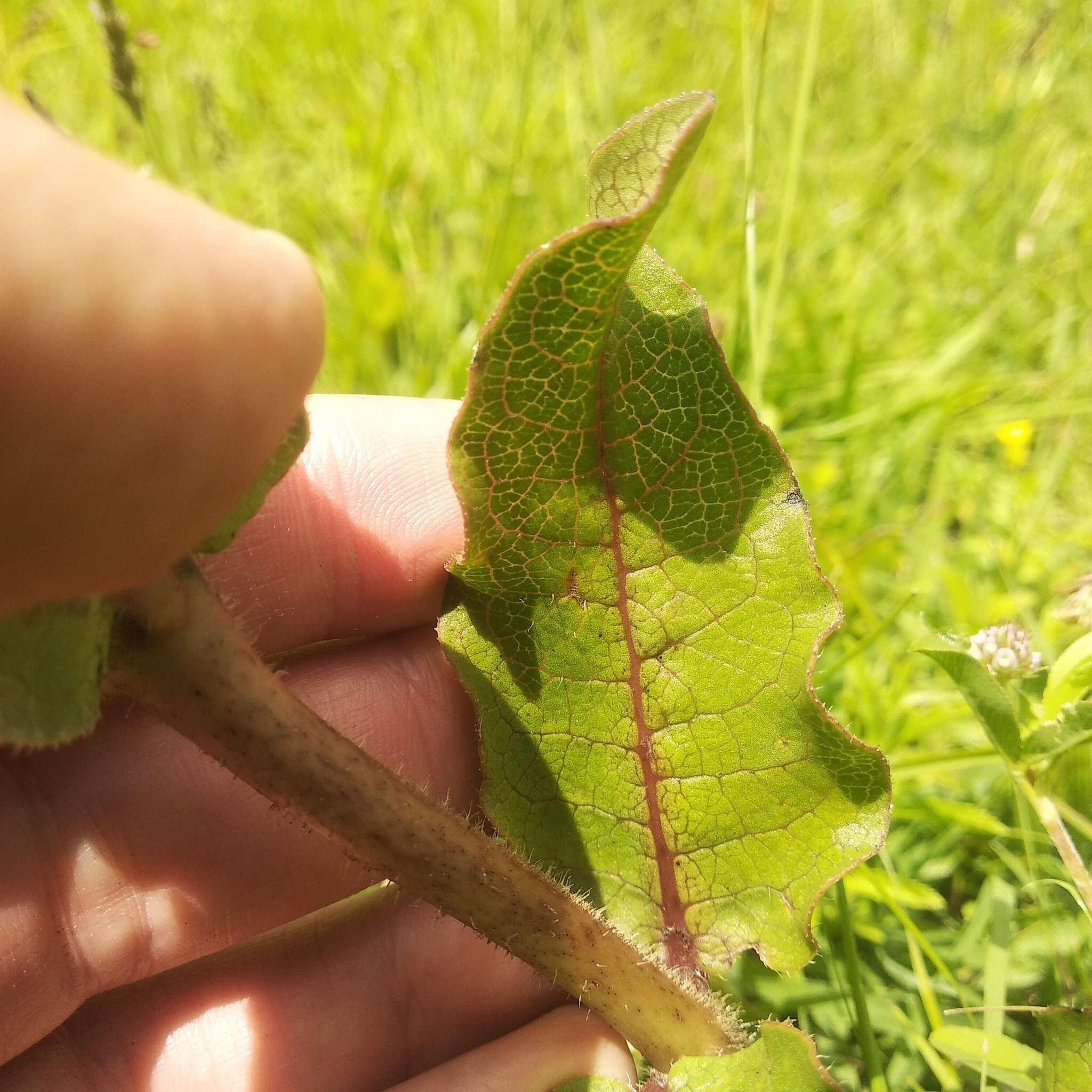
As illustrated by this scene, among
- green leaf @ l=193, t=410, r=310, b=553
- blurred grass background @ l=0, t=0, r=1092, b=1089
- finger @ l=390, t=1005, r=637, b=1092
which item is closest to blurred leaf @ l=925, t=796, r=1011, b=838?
blurred grass background @ l=0, t=0, r=1092, b=1089

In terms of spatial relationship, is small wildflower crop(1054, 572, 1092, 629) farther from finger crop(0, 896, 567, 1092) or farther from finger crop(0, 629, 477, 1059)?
finger crop(0, 896, 567, 1092)

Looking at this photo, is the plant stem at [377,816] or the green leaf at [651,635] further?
the green leaf at [651,635]

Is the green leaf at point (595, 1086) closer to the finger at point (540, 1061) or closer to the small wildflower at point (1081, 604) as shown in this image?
the finger at point (540, 1061)

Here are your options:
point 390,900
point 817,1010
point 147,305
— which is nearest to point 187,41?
point 390,900

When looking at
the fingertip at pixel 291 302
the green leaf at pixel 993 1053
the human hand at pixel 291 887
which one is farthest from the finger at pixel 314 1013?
the fingertip at pixel 291 302

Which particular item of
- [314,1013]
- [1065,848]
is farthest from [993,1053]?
[314,1013]

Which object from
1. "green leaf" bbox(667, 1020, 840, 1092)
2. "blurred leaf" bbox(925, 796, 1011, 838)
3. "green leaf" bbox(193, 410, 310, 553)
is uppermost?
"green leaf" bbox(193, 410, 310, 553)

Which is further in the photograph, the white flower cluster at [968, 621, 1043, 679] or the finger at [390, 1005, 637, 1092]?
the finger at [390, 1005, 637, 1092]
